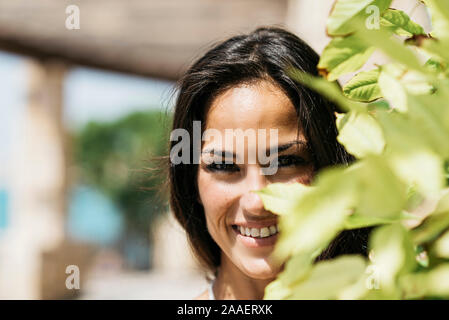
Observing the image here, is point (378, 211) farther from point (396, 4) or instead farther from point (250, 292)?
point (396, 4)

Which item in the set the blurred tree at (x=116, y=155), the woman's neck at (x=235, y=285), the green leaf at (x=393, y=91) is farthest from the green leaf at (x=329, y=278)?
the blurred tree at (x=116, y=155)

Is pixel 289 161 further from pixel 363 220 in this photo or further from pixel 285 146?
pixel 363 220

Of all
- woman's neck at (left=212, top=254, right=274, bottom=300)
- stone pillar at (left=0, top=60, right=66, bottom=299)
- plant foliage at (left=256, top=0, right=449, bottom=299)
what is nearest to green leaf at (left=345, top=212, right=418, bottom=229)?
plant foliage at (left=256, top=0, right=449, bottom=299)

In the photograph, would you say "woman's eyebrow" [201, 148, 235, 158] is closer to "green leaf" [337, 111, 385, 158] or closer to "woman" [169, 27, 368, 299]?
"woman" [169, 27, 368, 299]

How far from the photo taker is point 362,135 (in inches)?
14.7

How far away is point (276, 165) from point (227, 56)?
336 mm

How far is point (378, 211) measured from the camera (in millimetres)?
249

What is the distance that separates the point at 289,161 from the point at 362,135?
1.98 ft

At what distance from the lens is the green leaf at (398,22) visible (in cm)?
44

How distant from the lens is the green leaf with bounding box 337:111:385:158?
0.37 meters

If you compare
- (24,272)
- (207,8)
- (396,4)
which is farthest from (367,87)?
(24,272)

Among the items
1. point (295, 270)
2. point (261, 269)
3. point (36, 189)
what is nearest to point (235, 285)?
point (261, 269)

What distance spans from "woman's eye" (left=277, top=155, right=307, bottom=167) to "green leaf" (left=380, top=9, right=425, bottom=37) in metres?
0.52

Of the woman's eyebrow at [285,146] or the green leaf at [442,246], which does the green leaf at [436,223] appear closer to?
the green leaf at [442,246]
